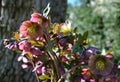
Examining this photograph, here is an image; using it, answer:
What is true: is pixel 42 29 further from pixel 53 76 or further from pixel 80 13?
pixel 80 13

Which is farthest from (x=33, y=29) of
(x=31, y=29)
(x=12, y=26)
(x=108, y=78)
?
(x=12, y=26)

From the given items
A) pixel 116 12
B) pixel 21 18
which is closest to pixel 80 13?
pixel 116 12

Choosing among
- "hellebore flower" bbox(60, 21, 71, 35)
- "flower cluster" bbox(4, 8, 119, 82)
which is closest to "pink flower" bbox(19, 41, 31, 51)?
"flower cluster" bbox(4, 8, 119, 82)

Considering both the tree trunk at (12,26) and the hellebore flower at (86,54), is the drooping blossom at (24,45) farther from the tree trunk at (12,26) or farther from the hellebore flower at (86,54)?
the tree trunk at (12,26)

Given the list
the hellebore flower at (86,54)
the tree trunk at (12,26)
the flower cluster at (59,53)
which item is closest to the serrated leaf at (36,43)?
the flower cluster at (59,53)

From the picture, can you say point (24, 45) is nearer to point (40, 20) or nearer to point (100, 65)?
point (40, 20)

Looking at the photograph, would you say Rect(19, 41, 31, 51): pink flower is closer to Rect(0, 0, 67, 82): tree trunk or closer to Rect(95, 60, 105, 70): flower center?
Rect(95, 60, 105, 70): flower center
